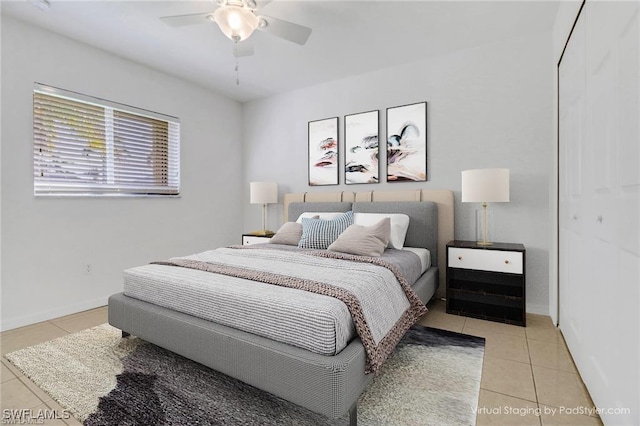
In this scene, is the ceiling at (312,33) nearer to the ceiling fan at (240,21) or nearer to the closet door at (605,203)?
the ceiling fan at (240,21)

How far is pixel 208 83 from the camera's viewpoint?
409cm

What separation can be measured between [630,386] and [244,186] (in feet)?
15.0

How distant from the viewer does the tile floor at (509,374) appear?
A: 1547 mm

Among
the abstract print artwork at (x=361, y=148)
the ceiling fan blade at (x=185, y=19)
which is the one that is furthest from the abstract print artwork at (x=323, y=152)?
the ceiling fan blade at (x=185, y=19)

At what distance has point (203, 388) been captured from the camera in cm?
175

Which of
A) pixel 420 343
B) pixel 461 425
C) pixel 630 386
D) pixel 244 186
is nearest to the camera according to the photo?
pixel 630 386

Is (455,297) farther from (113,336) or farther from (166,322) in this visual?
(113,336)

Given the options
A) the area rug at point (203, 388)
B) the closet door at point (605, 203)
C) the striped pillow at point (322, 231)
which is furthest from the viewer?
the striped pillow at point (322, 231)

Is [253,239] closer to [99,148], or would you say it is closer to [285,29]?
[99,148]

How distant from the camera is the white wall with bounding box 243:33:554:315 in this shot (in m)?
2.90

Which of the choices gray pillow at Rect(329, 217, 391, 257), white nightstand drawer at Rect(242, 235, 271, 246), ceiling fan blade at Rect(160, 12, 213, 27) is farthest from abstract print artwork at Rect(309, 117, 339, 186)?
ceiling fan blade at Rect(160, 12, 213, 27)

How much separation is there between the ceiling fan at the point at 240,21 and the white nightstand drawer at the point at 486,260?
227cm

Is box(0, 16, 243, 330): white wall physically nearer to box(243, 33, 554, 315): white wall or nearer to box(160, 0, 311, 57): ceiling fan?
box(160, 0, 311, 57): ceiling fan

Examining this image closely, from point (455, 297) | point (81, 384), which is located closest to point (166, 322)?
point (81, 384)
